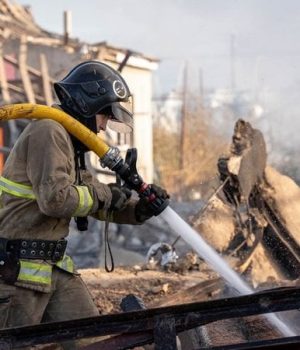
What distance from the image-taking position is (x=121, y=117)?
135 inches

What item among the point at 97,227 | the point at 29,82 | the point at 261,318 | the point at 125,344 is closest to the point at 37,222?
the point at 125,344

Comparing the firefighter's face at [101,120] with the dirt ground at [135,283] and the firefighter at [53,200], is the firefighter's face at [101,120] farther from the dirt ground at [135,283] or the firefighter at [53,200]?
the dirt ground at [135,283]

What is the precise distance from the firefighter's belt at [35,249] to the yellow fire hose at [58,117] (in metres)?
0.48

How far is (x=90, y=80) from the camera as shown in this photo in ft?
11.1

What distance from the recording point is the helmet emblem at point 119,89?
341 centimetres

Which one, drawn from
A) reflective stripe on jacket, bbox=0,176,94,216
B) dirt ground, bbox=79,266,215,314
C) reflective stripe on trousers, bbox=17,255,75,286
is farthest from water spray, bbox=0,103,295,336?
dirt ground, bbox=79,266,215,314

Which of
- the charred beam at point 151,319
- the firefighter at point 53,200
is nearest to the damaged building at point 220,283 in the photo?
the charred beam at point 151,319

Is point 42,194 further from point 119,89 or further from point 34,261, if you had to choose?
point 119,89

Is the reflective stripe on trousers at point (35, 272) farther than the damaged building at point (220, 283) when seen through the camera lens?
Yes

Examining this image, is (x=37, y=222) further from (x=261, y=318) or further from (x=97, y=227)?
(x=97, y=227)

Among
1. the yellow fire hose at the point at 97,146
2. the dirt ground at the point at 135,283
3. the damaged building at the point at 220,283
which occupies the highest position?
the yellow fire hose at the point at 97,146

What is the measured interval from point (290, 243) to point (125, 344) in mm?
3407

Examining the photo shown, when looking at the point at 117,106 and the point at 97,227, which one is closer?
the point at 117,106

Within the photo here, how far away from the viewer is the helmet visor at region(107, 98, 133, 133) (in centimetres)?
341
